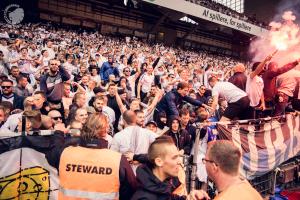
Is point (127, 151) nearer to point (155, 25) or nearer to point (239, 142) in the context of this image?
point (239, 142)

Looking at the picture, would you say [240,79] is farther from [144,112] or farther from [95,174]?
[95,174]

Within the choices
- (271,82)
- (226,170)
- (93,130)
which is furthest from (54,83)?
(226,170)

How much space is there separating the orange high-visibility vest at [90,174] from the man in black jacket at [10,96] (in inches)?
145

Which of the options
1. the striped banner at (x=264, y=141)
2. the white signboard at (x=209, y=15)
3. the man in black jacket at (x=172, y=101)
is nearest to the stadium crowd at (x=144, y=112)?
the man in black jacket at (x=172, y=101)

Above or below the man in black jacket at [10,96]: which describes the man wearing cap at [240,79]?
above

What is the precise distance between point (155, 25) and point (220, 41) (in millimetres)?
10547

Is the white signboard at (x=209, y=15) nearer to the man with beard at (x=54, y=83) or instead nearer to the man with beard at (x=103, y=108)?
the man with beard at (x=54, y=83)

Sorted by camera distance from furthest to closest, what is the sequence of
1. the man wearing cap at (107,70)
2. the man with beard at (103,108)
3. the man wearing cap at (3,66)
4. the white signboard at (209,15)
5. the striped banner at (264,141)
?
the white signboard at (209,15)
the man wearing cap at (107,70)
the man wearing cap at (3,66)
the man with beard at (103,108)
the striped banner at (264,141)

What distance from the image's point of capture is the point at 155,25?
27.2m

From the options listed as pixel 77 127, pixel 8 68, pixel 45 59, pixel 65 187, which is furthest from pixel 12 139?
pixel 45 59

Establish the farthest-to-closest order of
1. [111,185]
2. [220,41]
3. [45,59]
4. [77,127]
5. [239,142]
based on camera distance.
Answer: [220,41] < [45,59] < [239,142] < [77,127] < [111,185]

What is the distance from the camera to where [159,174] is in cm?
247

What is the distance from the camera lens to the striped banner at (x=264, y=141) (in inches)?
189

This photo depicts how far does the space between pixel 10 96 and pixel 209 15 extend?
856 inches
